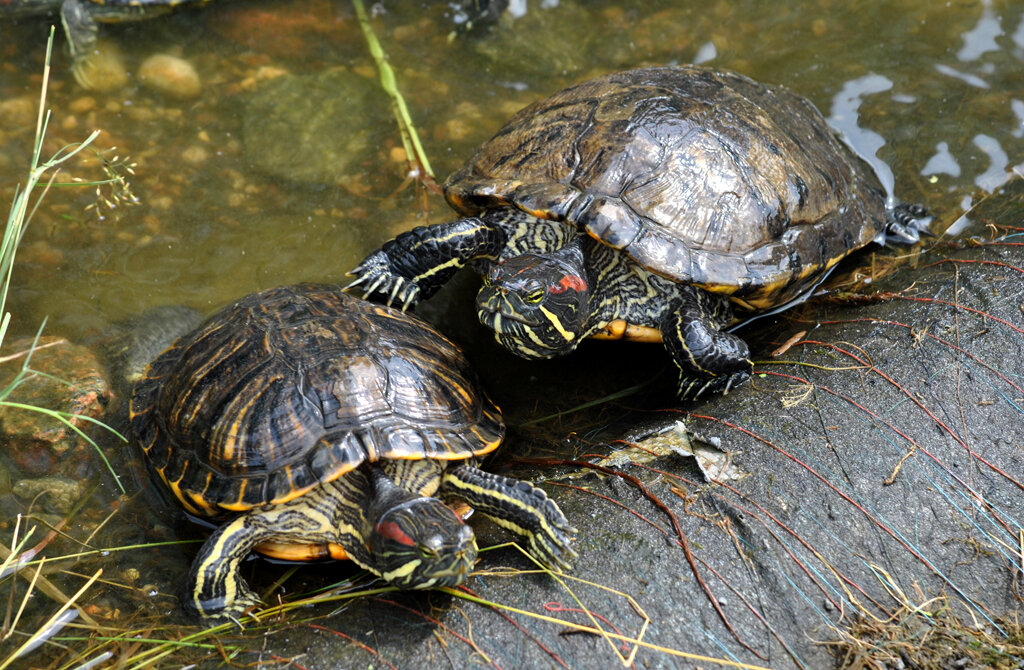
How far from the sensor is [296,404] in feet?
12.0

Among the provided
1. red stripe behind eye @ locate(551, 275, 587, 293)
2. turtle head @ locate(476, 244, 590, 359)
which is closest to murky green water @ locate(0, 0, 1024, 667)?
turtle head @ locate(476, 244, 590, 359)

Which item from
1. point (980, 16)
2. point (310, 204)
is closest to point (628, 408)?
point (310, 204)

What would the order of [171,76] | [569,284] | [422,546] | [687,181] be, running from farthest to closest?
[171,76], [687,181], [569,284], [422,546]

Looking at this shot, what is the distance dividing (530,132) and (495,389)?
1733 mm

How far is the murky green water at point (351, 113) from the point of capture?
539 cm

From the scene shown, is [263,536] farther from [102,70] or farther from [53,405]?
[102,70]

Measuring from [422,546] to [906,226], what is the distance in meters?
4.49

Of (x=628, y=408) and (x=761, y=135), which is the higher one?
(x=761, y=135)

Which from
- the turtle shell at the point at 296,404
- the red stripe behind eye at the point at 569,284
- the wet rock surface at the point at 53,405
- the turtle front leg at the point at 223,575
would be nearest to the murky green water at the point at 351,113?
the wet rock surface at the point at 53,405

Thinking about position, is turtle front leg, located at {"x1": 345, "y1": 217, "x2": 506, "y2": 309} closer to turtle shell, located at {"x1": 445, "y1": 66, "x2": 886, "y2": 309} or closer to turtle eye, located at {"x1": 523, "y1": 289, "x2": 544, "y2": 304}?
turtle shell, located at {"x1": 445, "y1": 66, "x2": 886, "y2": 309}

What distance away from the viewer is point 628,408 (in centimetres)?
471

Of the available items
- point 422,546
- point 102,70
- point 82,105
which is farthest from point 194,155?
point 422,546

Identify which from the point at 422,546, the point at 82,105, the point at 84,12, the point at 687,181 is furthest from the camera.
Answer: the point at 84,12

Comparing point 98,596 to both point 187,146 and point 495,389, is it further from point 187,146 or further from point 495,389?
point 187,146
